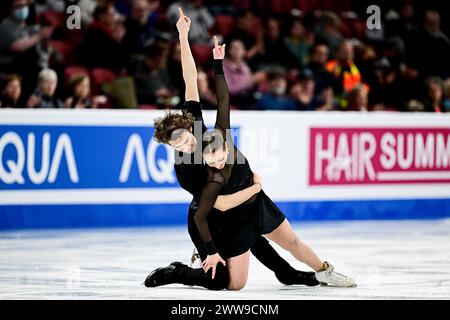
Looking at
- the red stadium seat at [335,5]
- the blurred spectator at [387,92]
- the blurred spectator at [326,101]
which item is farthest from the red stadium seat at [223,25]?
the blurred spectator at [387,92]

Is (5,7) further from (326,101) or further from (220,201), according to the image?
(220,201)

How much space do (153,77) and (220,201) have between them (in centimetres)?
422

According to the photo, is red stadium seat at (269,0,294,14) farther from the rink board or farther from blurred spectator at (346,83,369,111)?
the rink board

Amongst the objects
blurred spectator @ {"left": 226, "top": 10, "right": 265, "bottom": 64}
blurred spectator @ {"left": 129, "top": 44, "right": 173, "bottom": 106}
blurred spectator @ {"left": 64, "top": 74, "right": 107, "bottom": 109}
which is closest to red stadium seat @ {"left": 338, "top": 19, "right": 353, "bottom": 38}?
blurred spectator @ {"left": 226, "top": 10, "right": 265, "bottom": 64}

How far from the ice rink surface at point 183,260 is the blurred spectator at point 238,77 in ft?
5.66

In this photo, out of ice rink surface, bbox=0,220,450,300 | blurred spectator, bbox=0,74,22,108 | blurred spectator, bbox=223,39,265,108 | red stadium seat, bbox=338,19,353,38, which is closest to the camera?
ice rink surface, bbox=0,220,450,300

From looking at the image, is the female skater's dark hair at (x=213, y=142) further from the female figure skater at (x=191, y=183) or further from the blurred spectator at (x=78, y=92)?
the blurred spectator at (x=78, y=92)

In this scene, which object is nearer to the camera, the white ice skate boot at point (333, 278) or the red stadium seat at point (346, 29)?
the white ice skate boot at point (333, 278)

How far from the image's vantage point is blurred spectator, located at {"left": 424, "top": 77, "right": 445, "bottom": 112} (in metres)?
9.65

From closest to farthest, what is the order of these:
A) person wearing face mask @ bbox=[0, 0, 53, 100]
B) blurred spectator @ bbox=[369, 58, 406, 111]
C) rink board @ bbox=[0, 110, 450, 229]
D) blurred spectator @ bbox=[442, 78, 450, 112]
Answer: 1. rink board @ bbox=[0, 110, 450, 229]
2. person wearing face mask @ bbox=[0, 0, 53, 100]
3. blurred spectator @ bbox=[442, 78, 450, 112]
4. blurred spectator @ bbox=[369, 58, 406, 111]

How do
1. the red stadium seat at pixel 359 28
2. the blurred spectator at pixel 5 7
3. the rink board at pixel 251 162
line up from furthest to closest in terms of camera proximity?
the red stadium seat at pixel 359 28 → the blurred spectator at pixel 5 7 → the rink board at pixel 251 162

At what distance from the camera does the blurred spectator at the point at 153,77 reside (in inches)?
347

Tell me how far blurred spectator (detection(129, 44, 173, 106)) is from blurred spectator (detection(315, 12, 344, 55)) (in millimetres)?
2405

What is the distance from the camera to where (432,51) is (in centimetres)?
1081
